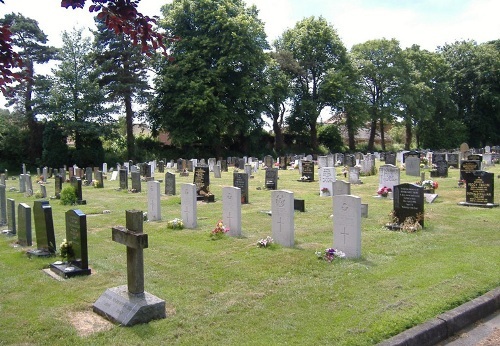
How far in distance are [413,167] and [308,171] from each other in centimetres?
592

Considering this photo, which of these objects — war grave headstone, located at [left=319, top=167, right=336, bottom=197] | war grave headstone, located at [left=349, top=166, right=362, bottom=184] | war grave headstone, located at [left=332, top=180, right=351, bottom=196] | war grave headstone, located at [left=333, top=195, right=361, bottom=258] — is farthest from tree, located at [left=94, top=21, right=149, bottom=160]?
war grave headstone, located at [left=333, top=195, right=361, bottom=258]

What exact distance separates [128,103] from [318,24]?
23.4m

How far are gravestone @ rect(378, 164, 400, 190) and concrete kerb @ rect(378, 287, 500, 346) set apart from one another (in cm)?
1072

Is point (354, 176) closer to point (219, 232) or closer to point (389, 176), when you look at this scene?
point (389, 176)

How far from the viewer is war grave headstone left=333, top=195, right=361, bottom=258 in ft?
28.2

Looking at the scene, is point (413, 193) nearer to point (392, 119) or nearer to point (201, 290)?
point (201, 290)

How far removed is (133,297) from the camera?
19.7ft

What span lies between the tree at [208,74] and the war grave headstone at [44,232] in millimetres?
32194

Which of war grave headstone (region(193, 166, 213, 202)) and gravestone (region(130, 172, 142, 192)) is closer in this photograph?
war grave headstone (region(193, 166, 213, 202))

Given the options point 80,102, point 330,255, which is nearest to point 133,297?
point 330,255

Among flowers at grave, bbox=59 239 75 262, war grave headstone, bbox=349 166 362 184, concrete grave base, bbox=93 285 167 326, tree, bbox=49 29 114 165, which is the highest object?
tree, bbox=49 29 114 165

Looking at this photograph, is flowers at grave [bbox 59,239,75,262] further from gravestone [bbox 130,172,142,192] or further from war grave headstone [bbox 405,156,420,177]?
war grave headstone [bbox 405,156,420,177]

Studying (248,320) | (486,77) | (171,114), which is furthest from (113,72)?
(486,77)

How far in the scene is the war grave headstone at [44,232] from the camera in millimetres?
9258
